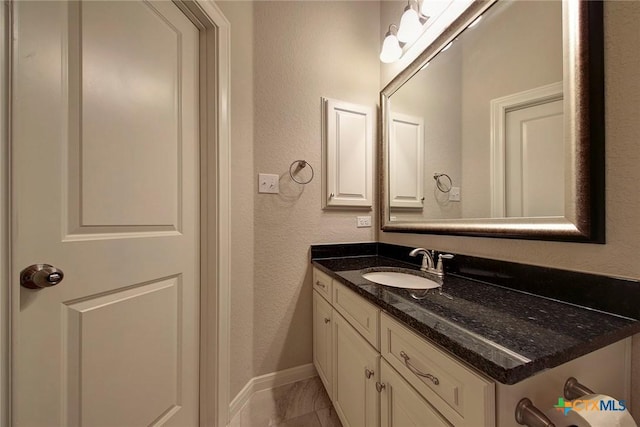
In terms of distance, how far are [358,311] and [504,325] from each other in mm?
464

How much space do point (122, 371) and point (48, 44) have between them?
1.08 meters

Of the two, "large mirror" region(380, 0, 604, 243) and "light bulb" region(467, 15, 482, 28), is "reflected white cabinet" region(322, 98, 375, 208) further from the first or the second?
"light bulb" region(467, 15, 482, 28)

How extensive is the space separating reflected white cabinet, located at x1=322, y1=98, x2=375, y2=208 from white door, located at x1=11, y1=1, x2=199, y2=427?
30.3 inches

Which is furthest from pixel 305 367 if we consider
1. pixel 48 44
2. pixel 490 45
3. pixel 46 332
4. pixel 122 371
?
pixel 490 45

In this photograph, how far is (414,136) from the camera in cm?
135

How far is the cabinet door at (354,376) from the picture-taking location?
2.58 ft

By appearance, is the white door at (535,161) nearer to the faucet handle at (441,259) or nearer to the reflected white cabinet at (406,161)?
the faucet handle at (441,259)

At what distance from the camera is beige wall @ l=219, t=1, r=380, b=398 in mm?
1251

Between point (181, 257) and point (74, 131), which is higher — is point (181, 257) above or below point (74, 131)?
below

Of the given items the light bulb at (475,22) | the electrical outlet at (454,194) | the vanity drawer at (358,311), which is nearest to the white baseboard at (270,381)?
the vanity drawer at (358,311)

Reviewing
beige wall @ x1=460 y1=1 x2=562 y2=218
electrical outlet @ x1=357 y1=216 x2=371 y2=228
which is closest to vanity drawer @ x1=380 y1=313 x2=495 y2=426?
beige wall @ x1=460 y1=1 x2=562 y2=218

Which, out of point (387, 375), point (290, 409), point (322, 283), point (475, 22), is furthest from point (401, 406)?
point (475, 22)

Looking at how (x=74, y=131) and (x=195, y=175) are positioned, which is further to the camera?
(x=195, y=175)

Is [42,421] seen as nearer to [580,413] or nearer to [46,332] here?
[46,332]
